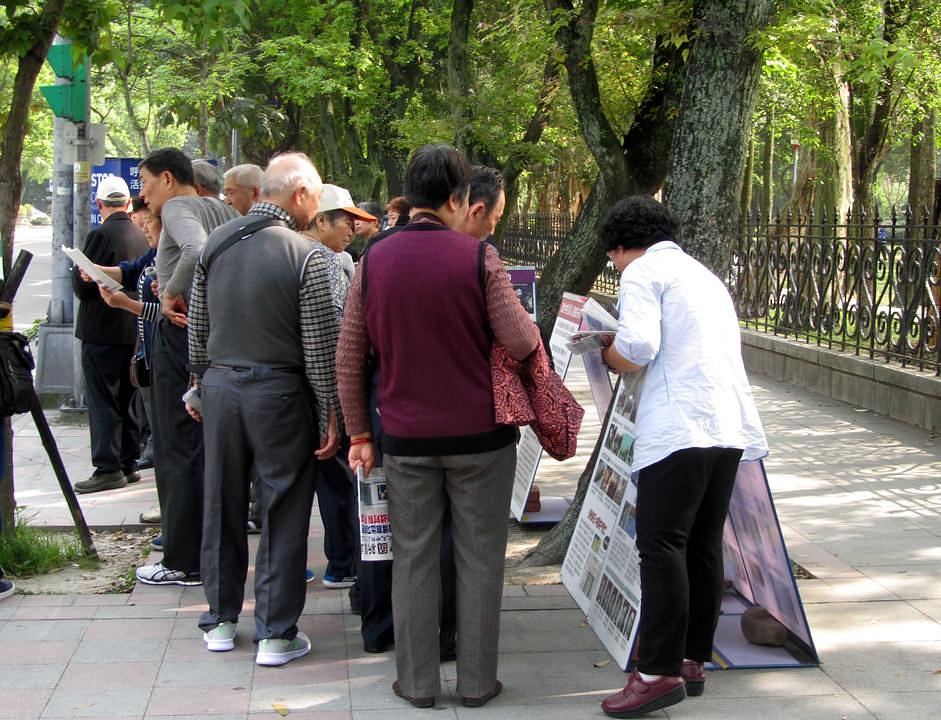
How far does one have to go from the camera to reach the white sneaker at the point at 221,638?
4.82m

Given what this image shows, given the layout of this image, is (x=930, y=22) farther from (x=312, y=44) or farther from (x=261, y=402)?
(x=261, y=402)

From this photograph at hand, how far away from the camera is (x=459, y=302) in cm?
401

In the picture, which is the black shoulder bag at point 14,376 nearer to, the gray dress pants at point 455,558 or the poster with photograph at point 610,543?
the gray dress pants at point 455,558

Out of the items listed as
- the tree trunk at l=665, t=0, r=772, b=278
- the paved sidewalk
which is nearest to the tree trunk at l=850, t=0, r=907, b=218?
the tree trunk at l=665, t=0, r=772, b=278

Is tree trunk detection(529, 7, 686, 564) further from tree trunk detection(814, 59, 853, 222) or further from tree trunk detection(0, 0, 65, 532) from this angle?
tree trunk detection(814, 59, 853, 222)

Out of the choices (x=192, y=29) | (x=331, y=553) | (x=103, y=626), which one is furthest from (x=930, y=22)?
(x=103, y=626)

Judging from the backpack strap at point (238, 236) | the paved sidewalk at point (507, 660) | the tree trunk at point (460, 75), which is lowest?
the paved sidewalk at point (507, 660)

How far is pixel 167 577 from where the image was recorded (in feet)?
18.9

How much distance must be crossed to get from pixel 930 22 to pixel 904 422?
8.60m

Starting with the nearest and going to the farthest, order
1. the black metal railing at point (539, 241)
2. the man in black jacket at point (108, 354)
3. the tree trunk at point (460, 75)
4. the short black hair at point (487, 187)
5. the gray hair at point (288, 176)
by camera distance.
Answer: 1. the gray hair at point (288, 176)
2. the short black hair at point (487, 187)
3. the man in black jacket at point (108, 354)
4. the tree trunk at point (460, 75)
5. the black metal railing at point (539, 241)

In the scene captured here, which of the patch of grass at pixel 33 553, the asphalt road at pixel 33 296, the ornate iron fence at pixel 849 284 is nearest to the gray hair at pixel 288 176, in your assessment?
the patch of grass at pixel 33 553

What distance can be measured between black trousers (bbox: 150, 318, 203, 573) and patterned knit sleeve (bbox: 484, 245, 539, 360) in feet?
6.92

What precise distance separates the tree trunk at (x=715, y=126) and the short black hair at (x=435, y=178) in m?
1.77

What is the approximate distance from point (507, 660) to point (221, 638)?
115 centimetres
